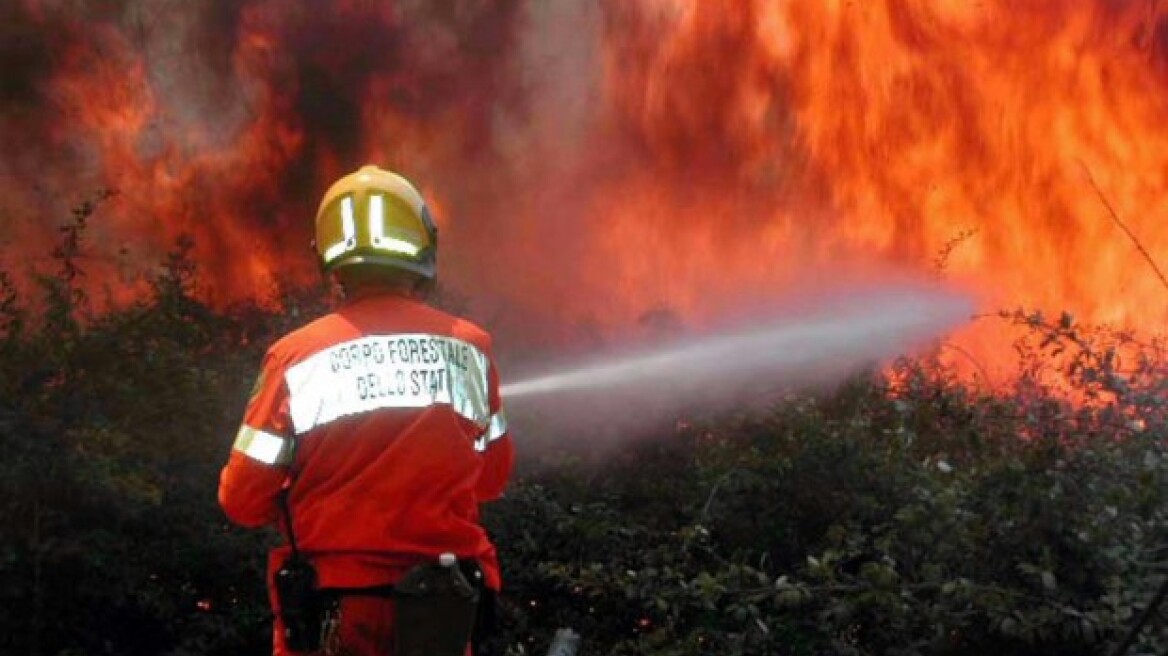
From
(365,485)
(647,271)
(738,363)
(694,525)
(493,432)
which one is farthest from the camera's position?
(647,271)

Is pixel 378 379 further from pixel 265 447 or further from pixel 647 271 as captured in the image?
pixel 647 271

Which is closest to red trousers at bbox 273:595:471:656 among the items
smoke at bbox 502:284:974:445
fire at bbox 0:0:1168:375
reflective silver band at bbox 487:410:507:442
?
reflective silver band at bbox 487:410:507:442

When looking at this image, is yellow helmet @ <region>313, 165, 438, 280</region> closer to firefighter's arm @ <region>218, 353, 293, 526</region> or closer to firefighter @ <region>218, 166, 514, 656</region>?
firefighter @ <region>218, 166, 514, 656</region>

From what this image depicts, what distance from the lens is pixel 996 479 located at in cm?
545

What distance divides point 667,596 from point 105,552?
198 centimetres

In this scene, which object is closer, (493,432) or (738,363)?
(493,432)

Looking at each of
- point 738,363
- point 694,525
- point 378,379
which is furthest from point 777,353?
point 378,379

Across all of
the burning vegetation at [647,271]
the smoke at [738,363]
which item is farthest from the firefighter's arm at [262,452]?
the smoke at [738,363]

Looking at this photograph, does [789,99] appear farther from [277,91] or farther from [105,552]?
[105,552]

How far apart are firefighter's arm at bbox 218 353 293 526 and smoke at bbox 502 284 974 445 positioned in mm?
3629

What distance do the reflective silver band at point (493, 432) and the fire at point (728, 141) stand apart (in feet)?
14.3

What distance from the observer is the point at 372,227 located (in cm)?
384

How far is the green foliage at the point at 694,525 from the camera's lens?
5.03 meters

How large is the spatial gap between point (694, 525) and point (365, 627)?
2.59 metres
